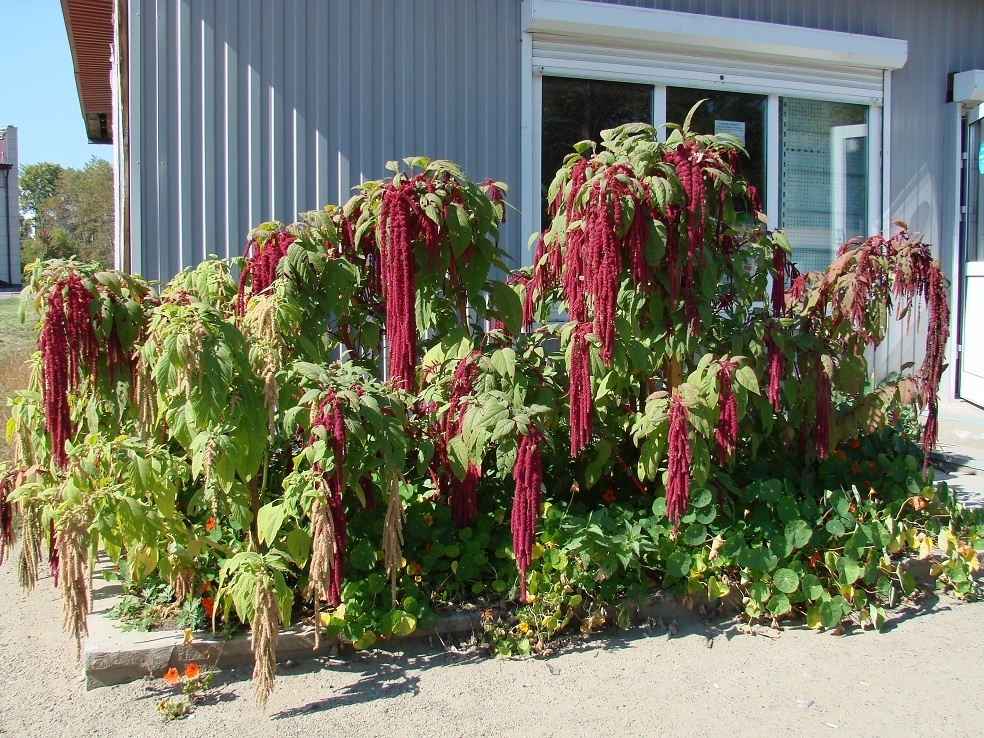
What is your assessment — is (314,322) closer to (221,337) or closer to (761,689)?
(221,337)

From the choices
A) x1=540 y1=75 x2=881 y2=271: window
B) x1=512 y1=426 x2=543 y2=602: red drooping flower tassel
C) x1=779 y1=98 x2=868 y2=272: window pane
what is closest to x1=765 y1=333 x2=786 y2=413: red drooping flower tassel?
x1=512 y1=426 x2=543 y2=602: red drooping flower tassel

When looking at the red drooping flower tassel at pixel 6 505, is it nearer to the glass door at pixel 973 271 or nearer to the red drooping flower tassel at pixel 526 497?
the red drooping flower tassel at pixel 526 497

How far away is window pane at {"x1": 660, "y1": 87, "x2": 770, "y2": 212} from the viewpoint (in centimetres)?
673

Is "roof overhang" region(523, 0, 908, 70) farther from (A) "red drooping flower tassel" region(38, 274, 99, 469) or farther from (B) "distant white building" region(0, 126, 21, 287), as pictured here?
(B) "distant white building" region(0, 126, 21, 287)

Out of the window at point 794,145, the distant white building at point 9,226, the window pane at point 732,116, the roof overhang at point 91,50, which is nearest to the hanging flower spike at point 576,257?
the window at point 794,145

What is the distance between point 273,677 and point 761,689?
1.74 metres

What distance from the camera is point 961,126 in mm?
7250

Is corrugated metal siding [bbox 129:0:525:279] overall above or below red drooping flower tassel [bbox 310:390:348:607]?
above

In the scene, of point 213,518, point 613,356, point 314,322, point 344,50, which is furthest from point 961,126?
point 213,518

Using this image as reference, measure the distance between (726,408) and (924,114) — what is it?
5133 mm

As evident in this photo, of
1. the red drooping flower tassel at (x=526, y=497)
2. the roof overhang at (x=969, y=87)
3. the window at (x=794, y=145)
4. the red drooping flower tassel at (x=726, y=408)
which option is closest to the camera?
the red drooping flower tassel at (x=526, y=497)

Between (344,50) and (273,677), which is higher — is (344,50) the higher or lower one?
the higher one

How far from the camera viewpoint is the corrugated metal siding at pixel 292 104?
17.6 ft

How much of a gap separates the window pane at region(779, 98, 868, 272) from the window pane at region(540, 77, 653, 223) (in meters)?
1.35
